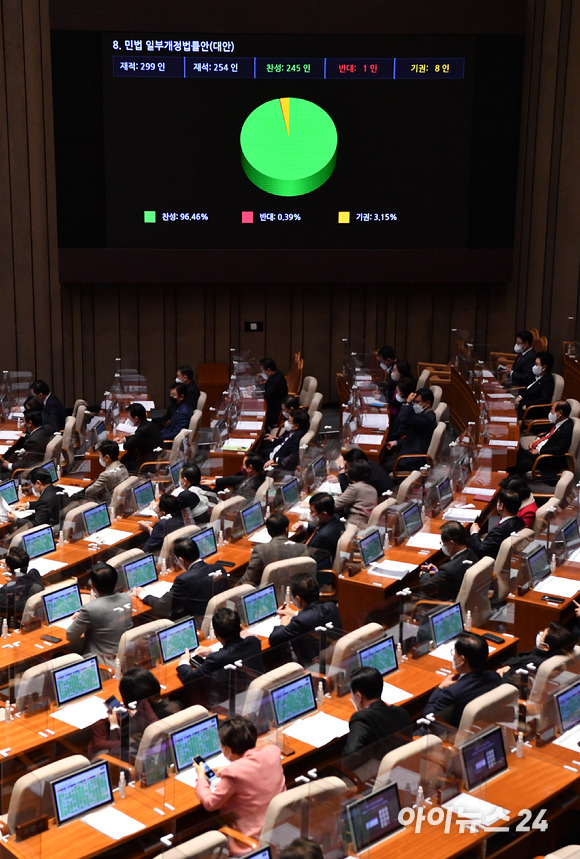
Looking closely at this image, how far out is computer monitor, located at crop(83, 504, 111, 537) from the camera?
325 inches

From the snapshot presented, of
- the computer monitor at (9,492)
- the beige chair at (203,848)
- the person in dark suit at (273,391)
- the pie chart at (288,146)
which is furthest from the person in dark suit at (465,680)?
the pie chart at (288,146)

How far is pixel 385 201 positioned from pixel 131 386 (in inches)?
154

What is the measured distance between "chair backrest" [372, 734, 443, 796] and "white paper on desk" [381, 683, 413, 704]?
3.05 ft

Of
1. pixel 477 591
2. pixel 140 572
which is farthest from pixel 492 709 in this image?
pixel 140 572

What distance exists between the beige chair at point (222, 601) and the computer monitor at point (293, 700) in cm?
93

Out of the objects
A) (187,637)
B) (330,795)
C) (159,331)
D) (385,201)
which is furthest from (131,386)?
(330,795)

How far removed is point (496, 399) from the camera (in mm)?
10648

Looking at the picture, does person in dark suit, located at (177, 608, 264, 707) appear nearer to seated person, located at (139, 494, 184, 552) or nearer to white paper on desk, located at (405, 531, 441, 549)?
seated person, located at (139, 494, 184, 552)

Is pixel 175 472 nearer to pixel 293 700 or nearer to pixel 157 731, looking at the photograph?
pixel 293 700

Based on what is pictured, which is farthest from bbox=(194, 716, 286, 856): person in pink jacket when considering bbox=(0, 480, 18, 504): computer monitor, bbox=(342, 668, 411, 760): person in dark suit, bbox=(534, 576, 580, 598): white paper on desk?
bbox=(0, 480, 18, 504): computer monitor

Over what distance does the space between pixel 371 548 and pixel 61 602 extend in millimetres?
2185

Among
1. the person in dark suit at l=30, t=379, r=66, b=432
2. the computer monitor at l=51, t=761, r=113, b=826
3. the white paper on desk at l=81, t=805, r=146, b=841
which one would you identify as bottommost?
the white paper on desk at l=81, t=805, r=146, b=841

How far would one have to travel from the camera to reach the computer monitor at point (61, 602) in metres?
6.77

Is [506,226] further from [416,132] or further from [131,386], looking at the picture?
[131,386]
